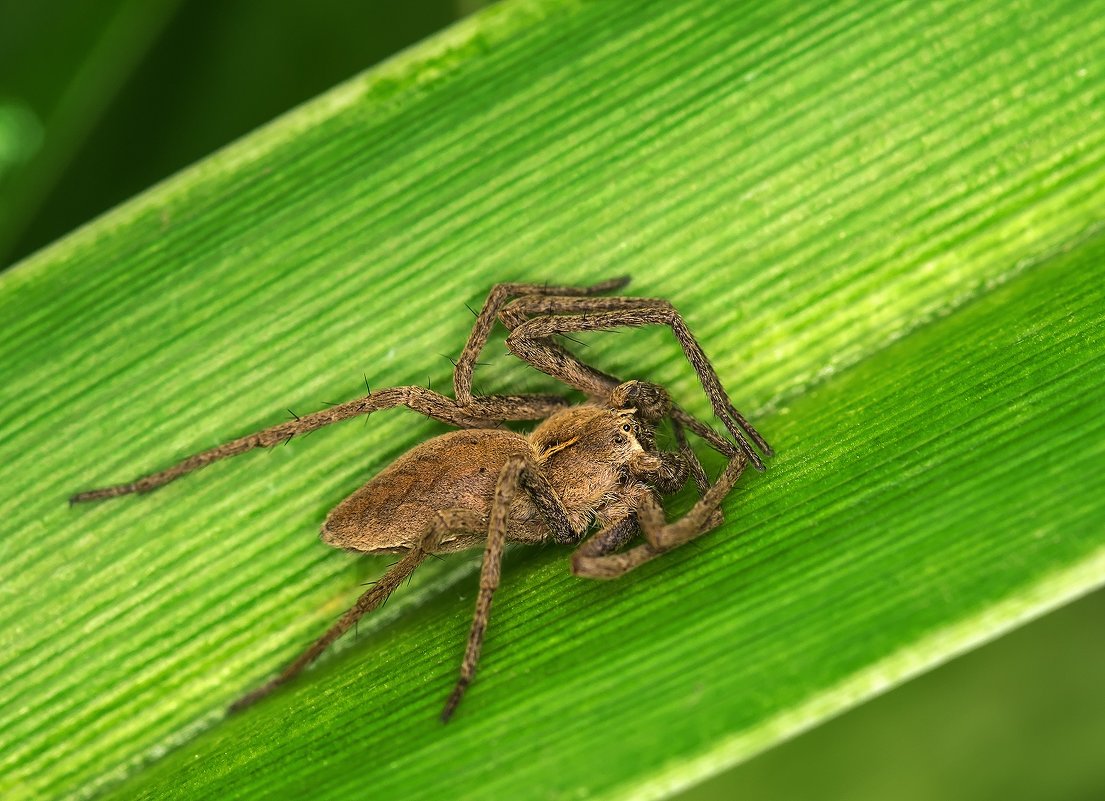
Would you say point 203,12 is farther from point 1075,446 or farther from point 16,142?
point 1075,446

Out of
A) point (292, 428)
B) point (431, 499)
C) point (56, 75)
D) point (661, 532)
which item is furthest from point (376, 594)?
point (56, 75)

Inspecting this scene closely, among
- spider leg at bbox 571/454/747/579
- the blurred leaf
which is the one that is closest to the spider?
spider leg at bbox 571/454/747/579

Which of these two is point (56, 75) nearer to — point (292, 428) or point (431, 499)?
point (292, 428)

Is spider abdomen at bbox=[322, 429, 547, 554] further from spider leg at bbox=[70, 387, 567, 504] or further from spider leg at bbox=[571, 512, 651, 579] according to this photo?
spider leg at bbox=[571, 512, 651, 579]

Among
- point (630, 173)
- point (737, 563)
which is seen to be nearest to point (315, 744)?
point (737, 563)

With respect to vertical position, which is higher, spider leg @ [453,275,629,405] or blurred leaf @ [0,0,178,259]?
blurred leaf @ [0,0,178,259]

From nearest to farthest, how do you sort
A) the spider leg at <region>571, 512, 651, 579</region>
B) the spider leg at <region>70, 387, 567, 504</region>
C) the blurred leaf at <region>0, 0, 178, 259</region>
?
the spider leg at <region>571, 512, 651, 579</region> → the spider leg at <region>70, 387, 567, 504</region> → the blurred leaf at <region>0, 0, 178, 259</region>

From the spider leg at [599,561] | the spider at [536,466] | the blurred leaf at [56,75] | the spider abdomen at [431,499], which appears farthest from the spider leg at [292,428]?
the blurred leaf at [56,75]
